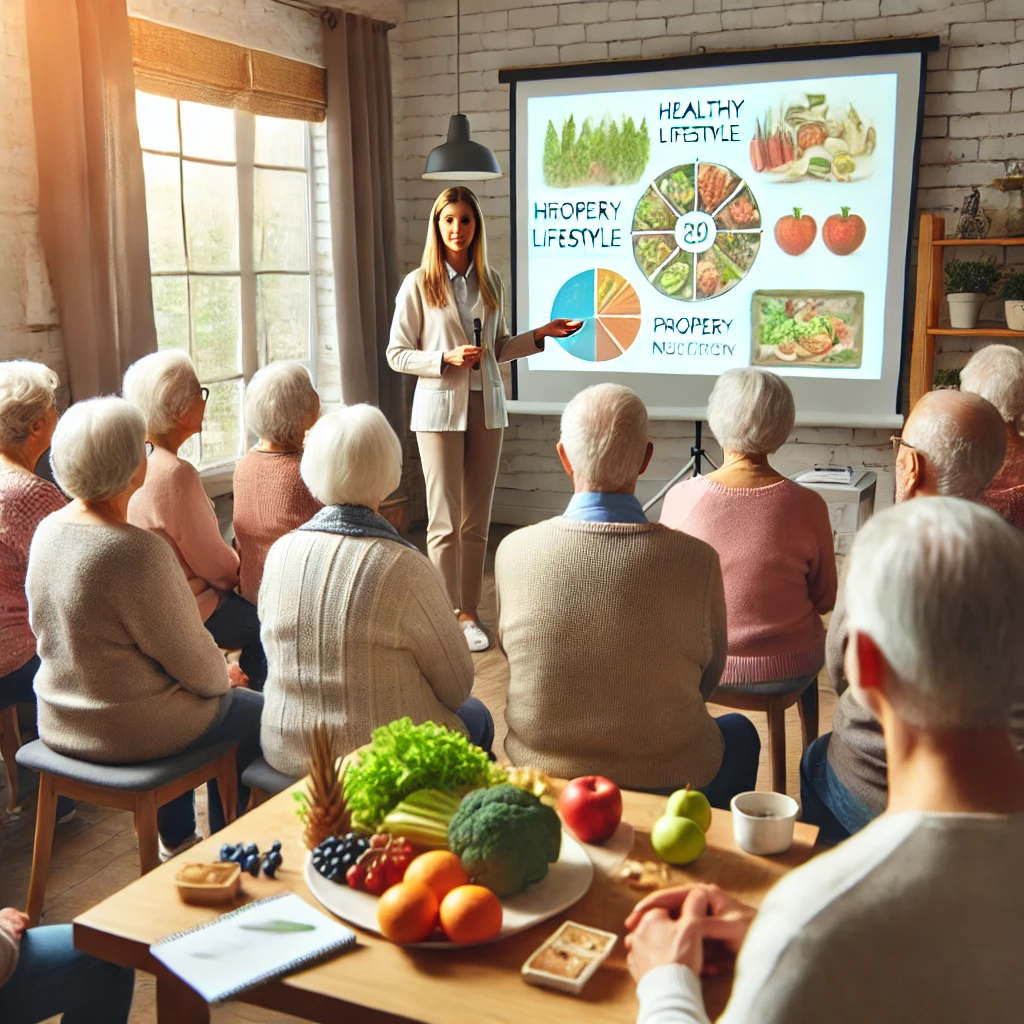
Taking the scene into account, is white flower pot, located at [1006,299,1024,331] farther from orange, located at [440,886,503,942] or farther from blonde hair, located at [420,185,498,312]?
orange, located at [440,886,503,942]

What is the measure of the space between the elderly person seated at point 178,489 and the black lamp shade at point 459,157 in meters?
2.15

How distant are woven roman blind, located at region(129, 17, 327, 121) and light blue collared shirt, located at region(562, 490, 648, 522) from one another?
129 inches

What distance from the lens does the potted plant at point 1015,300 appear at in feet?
16.2

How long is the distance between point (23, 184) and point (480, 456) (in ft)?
6.26

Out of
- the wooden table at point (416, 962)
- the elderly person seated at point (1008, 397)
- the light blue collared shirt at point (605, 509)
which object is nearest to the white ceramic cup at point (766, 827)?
the wooden table at point (416, 962)

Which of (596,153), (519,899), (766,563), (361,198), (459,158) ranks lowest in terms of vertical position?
(519,899)

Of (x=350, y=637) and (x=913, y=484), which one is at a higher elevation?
(x=913, y=484)

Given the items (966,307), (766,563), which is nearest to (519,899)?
(766,563)

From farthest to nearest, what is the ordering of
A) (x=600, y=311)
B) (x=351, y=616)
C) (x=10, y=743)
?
(x=600, y=311), (x=10, y=743), (x=351, y=616)

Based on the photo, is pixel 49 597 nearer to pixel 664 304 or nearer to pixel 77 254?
pixel 77 254

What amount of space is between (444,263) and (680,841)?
3.32 meters

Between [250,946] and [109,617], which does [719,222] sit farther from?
[250,946]

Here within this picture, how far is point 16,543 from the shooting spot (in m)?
2.76

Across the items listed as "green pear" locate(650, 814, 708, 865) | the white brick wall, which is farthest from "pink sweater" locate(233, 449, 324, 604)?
the white brick wall
